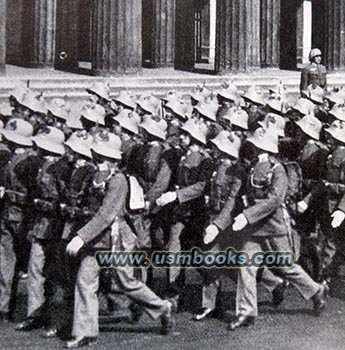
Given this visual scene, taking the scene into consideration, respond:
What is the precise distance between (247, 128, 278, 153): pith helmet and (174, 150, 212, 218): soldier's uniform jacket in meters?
0.78

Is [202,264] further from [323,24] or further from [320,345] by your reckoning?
[323,24]

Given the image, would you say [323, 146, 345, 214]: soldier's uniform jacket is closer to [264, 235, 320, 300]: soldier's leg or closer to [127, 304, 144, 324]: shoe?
[264, 235, 320, 300]: soldier's leg

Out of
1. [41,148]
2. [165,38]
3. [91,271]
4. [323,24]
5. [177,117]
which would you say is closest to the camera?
[91,271]

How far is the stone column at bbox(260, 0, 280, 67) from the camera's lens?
82.1ft

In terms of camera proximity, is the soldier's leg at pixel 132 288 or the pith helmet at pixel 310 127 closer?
the soldier's leg at pixel 132 288

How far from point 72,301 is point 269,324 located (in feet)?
7.07

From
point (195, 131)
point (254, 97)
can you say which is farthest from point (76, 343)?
point (254, 97)

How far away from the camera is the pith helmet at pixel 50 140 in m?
8.40

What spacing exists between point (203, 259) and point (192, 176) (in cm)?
96

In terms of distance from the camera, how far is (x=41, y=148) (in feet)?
27.6

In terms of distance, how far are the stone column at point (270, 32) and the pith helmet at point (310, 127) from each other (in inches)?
584

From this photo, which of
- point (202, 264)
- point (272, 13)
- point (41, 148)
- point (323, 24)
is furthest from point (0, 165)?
point (272, 13)

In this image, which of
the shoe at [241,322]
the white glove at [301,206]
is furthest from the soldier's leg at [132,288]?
the white glove at [301,206]

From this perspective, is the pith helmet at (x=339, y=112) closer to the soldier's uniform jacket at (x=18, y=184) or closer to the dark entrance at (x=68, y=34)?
the soldier's uniform jacket at (x=18, y=184)
